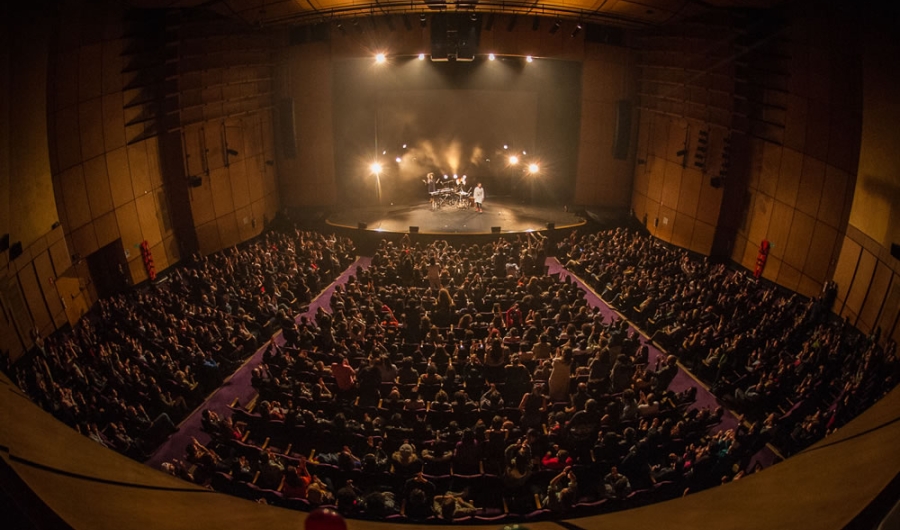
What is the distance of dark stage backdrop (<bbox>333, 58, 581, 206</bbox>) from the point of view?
22.0 m

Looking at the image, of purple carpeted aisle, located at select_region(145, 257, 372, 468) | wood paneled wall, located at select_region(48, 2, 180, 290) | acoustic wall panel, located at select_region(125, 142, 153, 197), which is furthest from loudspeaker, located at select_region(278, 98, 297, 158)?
purple carpeted aisle, located at select_region(145, 257, 372, 468)

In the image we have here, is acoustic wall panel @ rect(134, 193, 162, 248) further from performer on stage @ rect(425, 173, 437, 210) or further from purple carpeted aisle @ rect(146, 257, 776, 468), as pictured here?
performer on stage @ rect(425, 173, 437, 210)

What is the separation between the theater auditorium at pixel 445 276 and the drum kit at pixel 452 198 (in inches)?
4.6

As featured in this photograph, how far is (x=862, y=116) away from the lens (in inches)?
433

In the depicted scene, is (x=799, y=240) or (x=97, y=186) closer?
(x=97, y=186)

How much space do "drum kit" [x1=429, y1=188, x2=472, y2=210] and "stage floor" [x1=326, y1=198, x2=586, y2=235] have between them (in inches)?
13.5

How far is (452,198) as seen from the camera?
75.9 ft

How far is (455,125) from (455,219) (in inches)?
212

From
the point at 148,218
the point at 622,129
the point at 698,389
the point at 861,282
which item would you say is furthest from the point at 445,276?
the point at 622,129

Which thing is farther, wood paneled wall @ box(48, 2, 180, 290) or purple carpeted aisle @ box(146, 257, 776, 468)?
wood paneled wall @ box(48, 2, 180, 290)

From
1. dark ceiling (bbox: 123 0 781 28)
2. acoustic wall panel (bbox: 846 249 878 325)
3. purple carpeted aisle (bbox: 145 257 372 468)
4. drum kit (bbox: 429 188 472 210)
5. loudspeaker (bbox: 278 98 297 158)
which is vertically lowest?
purple carpeted aisle (bbox: 145 257 372 468)

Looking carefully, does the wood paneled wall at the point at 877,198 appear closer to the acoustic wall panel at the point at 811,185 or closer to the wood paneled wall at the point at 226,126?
the acoustic wall panel at the point at 811,185

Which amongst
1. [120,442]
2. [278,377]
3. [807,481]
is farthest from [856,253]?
[120,442]

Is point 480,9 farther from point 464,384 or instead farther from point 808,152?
point 464,384
